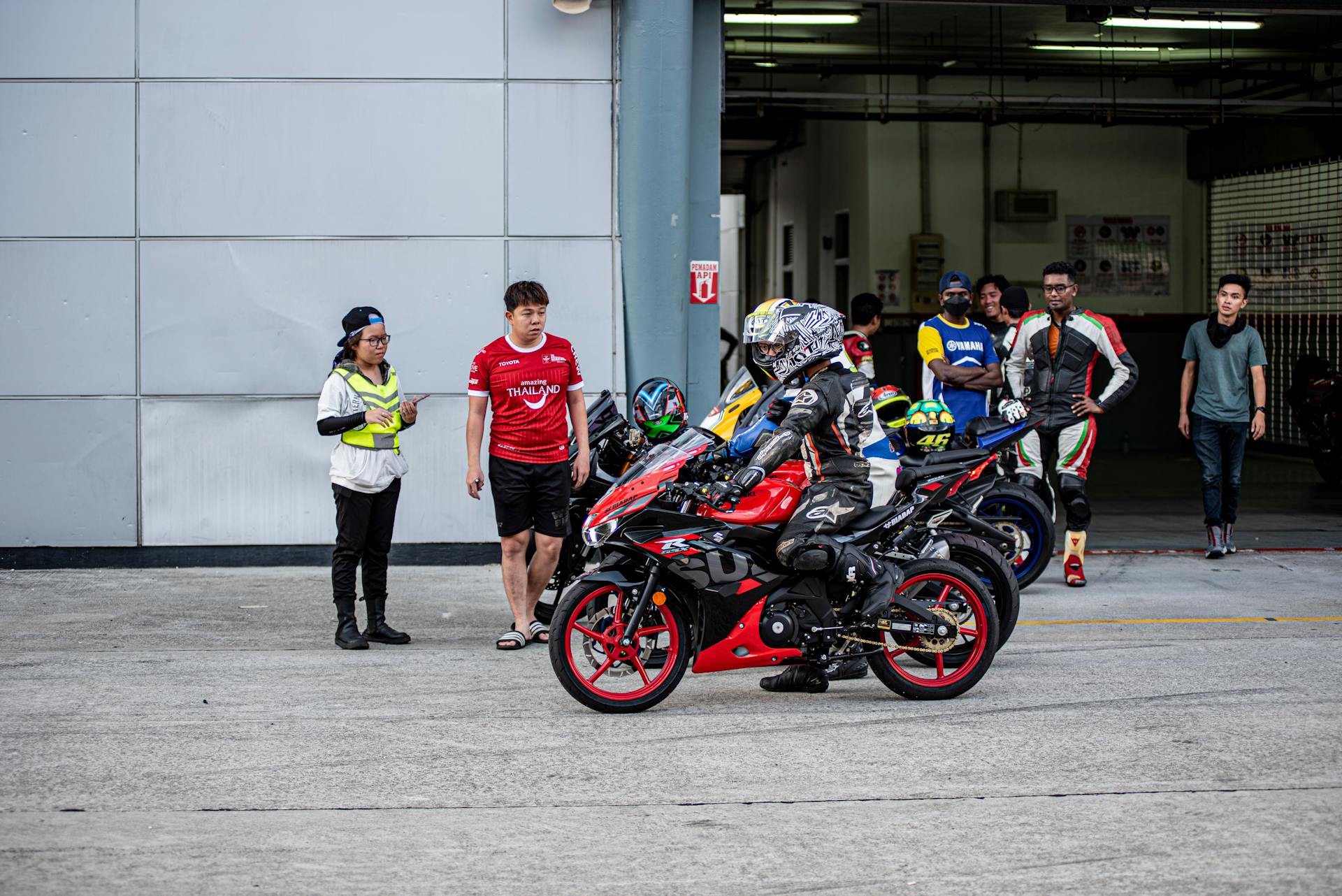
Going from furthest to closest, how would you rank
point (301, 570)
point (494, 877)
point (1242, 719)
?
point (301, 570) < point (1242, 719) < point (494, 877)

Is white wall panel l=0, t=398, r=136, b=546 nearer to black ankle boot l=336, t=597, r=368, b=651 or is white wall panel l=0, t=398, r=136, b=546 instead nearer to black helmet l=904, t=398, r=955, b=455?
Result: black ankle boot l=336, t=597, r=368, b=651

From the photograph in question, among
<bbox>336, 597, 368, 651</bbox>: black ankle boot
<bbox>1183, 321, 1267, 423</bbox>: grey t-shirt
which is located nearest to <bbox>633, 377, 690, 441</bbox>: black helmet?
<bbox>336, 597, 368, 651</bbox>: black ankle boot

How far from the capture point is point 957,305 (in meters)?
10.1

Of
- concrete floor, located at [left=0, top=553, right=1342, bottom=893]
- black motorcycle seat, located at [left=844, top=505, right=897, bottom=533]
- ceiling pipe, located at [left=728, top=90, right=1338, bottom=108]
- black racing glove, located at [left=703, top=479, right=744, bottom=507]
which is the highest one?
ceiling pipe, located at [left=728, top=90, right=1338, bottom=108]

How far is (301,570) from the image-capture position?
10.9 metres

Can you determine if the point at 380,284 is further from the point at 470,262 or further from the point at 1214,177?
the point at 1214,177

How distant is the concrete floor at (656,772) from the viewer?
4.60m

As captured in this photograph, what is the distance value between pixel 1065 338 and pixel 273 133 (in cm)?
575

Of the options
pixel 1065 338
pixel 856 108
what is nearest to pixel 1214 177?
pixel 856 108

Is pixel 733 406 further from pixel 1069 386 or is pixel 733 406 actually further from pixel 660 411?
pixel 1069 386

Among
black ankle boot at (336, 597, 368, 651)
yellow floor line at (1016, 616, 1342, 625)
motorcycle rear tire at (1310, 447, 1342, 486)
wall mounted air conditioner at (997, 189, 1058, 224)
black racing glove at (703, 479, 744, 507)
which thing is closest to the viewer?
black racing glove at (703, 479, 744, 507)

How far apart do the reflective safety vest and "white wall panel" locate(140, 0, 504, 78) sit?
365 centimetres

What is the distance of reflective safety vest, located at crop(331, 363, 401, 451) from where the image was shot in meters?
8.08

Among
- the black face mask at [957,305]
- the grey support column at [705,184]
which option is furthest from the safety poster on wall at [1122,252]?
the black face mask at [957,305]
